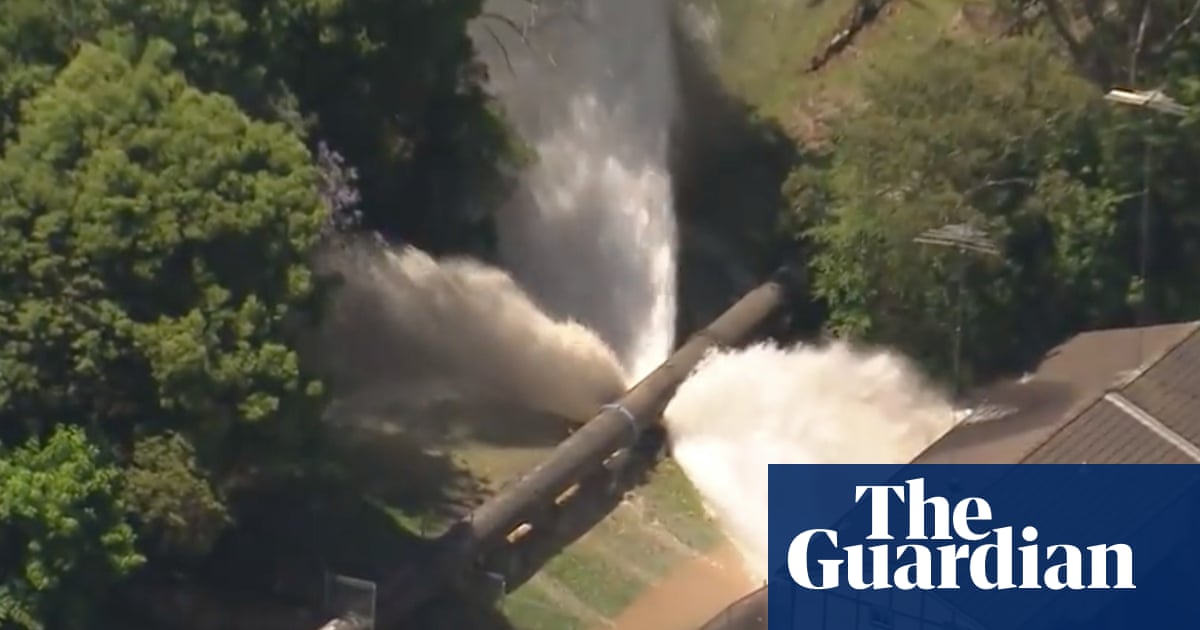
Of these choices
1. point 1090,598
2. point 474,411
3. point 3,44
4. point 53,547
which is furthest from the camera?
point 474,411

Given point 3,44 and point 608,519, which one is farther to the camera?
point 608,519

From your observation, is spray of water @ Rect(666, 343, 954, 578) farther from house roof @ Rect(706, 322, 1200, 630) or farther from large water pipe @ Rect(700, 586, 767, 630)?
large water pipe @ Rect(700, 586, 767, 630)

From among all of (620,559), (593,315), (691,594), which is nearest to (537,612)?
(620,559)

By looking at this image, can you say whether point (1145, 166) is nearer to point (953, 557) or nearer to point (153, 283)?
point (953, 557)

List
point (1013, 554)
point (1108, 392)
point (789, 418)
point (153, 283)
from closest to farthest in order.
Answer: point (1013, 554)
point (1108, 392)
point (153, 283)
point (789, 418)

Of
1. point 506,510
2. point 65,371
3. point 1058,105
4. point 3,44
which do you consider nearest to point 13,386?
point 65,371

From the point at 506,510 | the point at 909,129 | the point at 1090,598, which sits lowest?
the point at 1090,598

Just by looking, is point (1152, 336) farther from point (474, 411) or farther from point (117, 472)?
point (117, 472)
